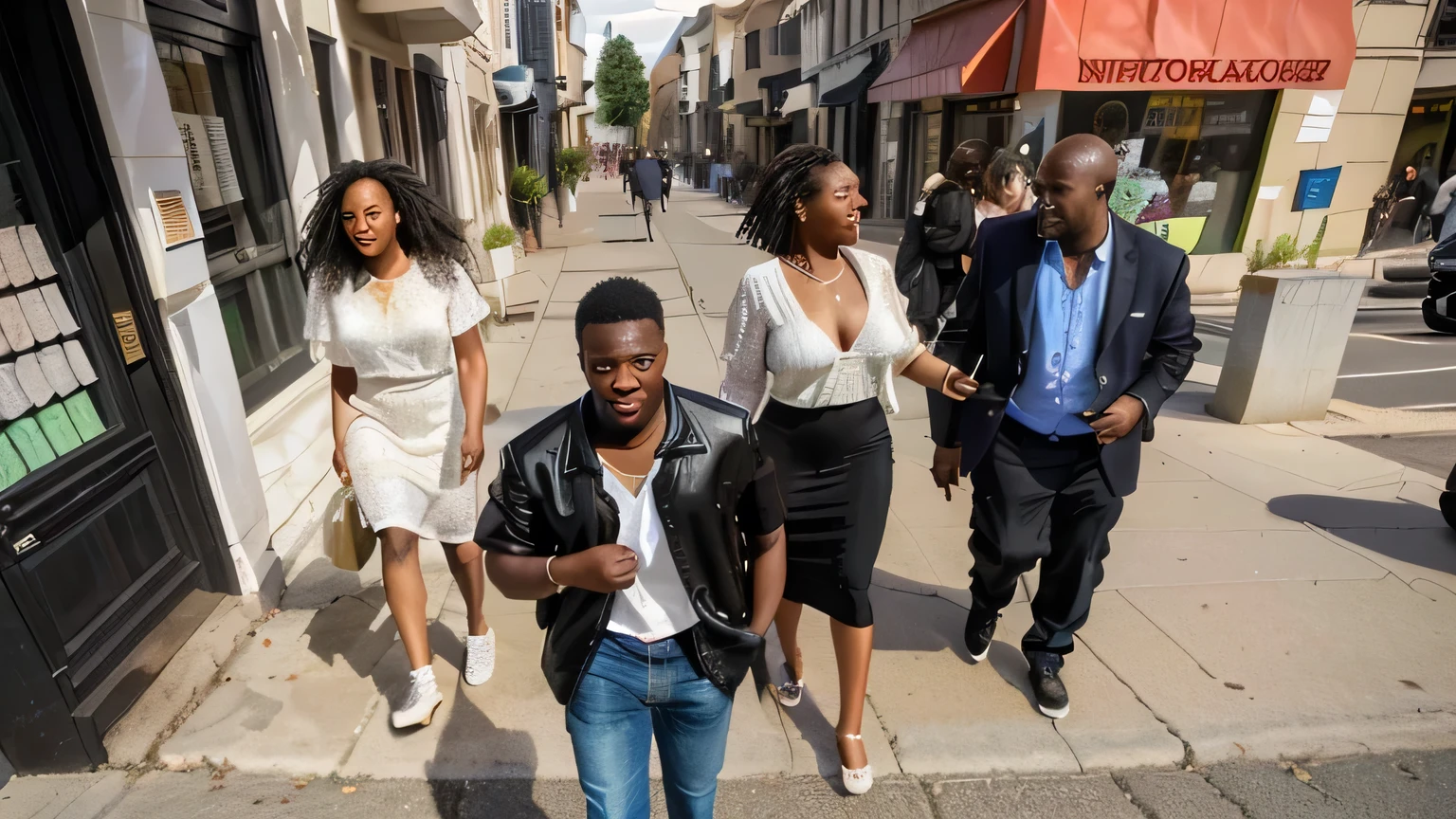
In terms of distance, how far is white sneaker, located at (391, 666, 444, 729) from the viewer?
2877 mm

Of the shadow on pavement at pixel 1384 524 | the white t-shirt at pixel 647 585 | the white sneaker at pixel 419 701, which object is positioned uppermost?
the white t-shirt at pixel 647 585

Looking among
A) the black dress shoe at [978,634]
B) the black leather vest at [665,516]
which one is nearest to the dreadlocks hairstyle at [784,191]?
the black leather vest at [665,516]

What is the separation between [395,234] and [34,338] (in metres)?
1.27

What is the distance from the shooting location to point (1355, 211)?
12.8 meters

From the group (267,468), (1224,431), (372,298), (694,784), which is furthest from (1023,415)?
(1224,431)

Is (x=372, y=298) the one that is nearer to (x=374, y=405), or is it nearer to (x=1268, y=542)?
(x=374, y=405)

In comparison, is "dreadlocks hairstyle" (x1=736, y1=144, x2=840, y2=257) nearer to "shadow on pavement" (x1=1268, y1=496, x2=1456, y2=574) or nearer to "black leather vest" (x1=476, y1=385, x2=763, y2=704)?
"black leather vest" (x1=476, y1=385, x2=763, y2=704)

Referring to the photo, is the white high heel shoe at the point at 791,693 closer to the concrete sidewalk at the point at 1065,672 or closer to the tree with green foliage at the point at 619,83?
the concrete sidewalk at the point at 1065,672

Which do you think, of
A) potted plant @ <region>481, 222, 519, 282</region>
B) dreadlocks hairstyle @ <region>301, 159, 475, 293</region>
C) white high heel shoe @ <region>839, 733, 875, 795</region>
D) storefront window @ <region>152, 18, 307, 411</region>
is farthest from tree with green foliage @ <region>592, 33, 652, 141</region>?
white high heel shoe @ <region>839, 733, 875, 795</region>

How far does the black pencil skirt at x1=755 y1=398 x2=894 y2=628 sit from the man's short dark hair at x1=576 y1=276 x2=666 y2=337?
3.27 feet

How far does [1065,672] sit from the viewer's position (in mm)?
3262

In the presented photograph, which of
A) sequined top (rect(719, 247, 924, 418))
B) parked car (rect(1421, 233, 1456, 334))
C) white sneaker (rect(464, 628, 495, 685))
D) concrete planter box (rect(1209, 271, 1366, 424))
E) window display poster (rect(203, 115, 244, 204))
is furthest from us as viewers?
parked car (rect(1421, 233, 1456, 334))

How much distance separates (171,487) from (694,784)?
266 centimetres

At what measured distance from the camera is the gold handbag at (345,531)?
303cm
